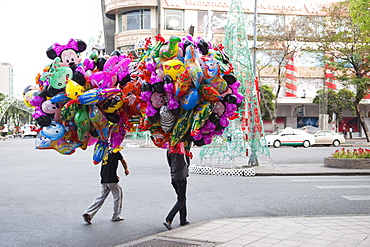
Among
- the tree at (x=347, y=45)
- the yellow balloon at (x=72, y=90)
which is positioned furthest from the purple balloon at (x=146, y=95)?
the tree at (x=347, y=45)

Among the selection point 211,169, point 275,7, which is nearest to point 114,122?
point 211,169

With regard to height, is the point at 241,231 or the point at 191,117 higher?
the point at 191,117

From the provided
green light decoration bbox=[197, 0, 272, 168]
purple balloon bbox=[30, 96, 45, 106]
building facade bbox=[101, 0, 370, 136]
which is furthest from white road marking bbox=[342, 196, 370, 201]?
building facade bbox=[101, 0, 370, 136]

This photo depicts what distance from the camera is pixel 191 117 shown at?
6059 millimetres

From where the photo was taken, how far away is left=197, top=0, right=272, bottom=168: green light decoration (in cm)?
1512

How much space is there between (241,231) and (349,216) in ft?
8.35

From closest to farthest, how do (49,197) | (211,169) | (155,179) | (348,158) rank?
1. (49,197)
2. (155,179)
3. (211,169)
4. (348,158)

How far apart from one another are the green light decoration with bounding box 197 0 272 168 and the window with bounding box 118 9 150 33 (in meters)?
31.7

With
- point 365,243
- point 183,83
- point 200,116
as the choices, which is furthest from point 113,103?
point 365,243

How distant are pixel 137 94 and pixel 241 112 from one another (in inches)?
Answer: 372

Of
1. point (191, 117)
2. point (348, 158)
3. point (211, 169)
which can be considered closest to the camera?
point (191, 117)

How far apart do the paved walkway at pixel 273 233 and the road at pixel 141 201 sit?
29.3 inches

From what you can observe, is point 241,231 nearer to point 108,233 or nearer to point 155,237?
point 155,237

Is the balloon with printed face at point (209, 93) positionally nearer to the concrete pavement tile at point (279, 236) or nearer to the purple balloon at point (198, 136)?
the purple balloon at point (198, 136)
